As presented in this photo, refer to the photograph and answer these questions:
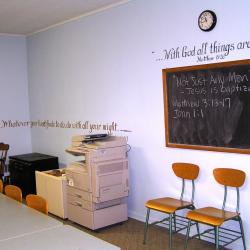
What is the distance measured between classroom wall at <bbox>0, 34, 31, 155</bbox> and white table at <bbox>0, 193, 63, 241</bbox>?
3.44m

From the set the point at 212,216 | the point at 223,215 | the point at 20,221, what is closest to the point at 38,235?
the point at 20,221

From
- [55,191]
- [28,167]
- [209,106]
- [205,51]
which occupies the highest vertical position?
[205,51]

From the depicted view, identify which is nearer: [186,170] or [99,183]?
[186,170]

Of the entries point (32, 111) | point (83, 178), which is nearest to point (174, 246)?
point (83, 178)

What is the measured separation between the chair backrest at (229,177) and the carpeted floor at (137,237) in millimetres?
576

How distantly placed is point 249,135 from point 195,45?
1033 millimetres

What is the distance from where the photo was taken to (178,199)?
3.85m

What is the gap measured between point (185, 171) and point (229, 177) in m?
0.52

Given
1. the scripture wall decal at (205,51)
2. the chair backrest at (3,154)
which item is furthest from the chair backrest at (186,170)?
the chair backrest at (3,154)

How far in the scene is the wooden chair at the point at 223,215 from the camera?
311cm

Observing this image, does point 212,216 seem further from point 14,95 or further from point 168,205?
point 14,95

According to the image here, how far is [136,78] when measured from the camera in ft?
14.2

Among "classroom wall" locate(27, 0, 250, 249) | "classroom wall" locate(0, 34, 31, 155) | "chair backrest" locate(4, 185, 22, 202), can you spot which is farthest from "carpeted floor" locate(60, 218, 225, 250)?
"classroom wall" locate(0, 34, 31, 155)

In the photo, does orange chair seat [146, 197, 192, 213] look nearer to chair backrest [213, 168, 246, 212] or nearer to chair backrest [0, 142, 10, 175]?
chair backrest [213, 168, 246, 212]
